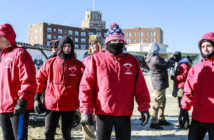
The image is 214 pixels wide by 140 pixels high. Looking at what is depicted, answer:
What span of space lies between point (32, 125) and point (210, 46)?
495cm

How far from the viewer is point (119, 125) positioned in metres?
2.87

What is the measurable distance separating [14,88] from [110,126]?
1.33 metres

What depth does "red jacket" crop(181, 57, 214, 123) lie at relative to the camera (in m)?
2.99

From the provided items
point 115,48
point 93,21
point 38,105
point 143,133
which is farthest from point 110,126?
point 93,21

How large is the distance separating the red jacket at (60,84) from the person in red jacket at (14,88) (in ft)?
1.67

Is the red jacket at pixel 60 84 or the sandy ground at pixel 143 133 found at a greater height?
the red jacket at pixel 60 84

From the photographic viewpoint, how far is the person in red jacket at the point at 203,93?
299 cm

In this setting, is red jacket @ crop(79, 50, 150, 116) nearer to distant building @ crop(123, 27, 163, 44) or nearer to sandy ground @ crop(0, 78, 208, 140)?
sandy ground @ crop(0, 78, 208, 140)

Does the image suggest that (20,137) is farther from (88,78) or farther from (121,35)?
(121,35)

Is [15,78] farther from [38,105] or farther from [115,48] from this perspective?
[115,48]

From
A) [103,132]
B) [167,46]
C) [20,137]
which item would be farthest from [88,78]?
[167,46]

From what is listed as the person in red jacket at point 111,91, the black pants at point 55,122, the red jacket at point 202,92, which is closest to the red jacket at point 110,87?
the person in red jacket at point 111,91

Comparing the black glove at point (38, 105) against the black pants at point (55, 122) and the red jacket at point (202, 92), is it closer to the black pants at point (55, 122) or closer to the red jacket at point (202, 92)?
the black pants at point (55, 122)

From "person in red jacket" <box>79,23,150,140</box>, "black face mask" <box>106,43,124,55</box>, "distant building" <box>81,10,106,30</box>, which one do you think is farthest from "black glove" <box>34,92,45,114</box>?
"distant building" <box>81,10,106,30</box>
